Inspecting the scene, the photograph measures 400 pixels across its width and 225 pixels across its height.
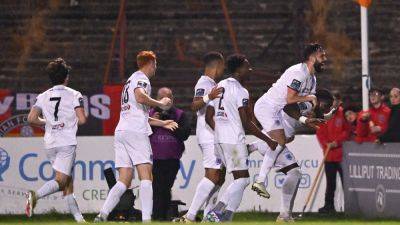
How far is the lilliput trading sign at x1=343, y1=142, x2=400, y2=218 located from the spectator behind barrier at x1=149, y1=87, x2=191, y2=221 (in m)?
2.76

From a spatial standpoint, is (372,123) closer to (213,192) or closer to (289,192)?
(289,192)

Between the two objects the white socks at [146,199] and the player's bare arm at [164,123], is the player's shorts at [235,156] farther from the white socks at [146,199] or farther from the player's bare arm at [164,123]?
the white socks at [146,199]

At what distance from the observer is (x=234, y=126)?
16.3 metres

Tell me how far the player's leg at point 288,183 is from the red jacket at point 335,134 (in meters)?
3.48

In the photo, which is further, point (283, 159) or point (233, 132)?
point (283, 159)

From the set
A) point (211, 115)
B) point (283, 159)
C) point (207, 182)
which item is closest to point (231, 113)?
point (211, 115)

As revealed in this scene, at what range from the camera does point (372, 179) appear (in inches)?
760

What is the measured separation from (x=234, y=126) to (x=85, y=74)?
11.8m

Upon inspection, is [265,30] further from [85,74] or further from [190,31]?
[85,74]

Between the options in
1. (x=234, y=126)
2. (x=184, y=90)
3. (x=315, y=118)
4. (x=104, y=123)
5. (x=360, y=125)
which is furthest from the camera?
(x=184, y=90)

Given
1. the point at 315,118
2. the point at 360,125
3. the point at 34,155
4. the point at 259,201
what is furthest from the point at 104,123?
the point at 315,118

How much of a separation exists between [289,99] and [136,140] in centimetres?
226

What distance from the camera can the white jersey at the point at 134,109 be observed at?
16.2 meters

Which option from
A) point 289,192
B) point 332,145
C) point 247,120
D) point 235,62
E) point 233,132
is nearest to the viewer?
point 247,120
